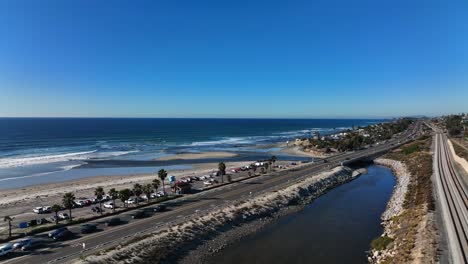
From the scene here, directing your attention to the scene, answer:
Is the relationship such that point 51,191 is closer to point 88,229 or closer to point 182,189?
point 182,189

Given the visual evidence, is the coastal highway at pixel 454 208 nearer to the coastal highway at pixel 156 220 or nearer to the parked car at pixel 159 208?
the coastal highway at pixel 156 220

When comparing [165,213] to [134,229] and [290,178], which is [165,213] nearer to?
[134,229]

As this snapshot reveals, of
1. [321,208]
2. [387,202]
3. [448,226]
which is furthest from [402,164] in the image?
[448,226]

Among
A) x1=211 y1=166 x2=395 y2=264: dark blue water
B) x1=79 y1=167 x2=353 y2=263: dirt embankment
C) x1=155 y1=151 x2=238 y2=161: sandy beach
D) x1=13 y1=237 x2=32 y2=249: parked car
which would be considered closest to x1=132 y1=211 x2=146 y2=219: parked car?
x1=79 y1=167 x2=353 y2=263: dirt embankment

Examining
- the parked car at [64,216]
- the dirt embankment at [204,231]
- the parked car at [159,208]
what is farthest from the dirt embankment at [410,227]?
the parked car at [64,216]

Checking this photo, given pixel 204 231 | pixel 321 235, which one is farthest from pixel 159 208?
pixel 321 235

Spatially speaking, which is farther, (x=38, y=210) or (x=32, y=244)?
(x=38, y=210)

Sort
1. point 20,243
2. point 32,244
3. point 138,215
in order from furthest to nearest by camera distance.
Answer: point 138,215 → point 32,244 → point 20,243
